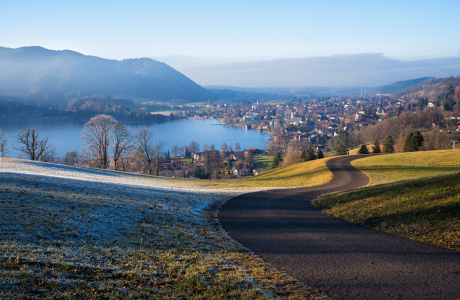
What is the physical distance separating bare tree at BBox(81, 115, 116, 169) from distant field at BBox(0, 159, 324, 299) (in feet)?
111

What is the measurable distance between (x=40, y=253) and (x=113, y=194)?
9.04m

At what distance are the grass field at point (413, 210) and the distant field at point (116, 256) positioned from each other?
6.28 metres

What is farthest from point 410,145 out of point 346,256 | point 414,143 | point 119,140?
point 119,140

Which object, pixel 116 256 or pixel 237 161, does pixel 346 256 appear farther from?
pixel 237 161

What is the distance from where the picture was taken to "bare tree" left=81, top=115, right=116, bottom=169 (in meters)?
44.7

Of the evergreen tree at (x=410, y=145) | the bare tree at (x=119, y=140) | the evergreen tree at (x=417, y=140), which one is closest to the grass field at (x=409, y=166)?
the evergreen tree at (x=410, y=145)

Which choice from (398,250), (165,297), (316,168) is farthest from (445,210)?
(316,168)

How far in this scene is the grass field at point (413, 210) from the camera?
31.5ft

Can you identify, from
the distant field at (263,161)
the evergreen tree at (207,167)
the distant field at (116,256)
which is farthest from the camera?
the distant field at (263,161)

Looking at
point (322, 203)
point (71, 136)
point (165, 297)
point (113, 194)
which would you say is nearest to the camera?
point (165, 297)

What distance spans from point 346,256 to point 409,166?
29.9m

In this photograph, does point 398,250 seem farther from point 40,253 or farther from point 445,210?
point 40,253

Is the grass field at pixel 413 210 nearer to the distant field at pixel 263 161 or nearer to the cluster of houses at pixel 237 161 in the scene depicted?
the cluster of houses at pixel 237 161

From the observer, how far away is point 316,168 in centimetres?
3700
